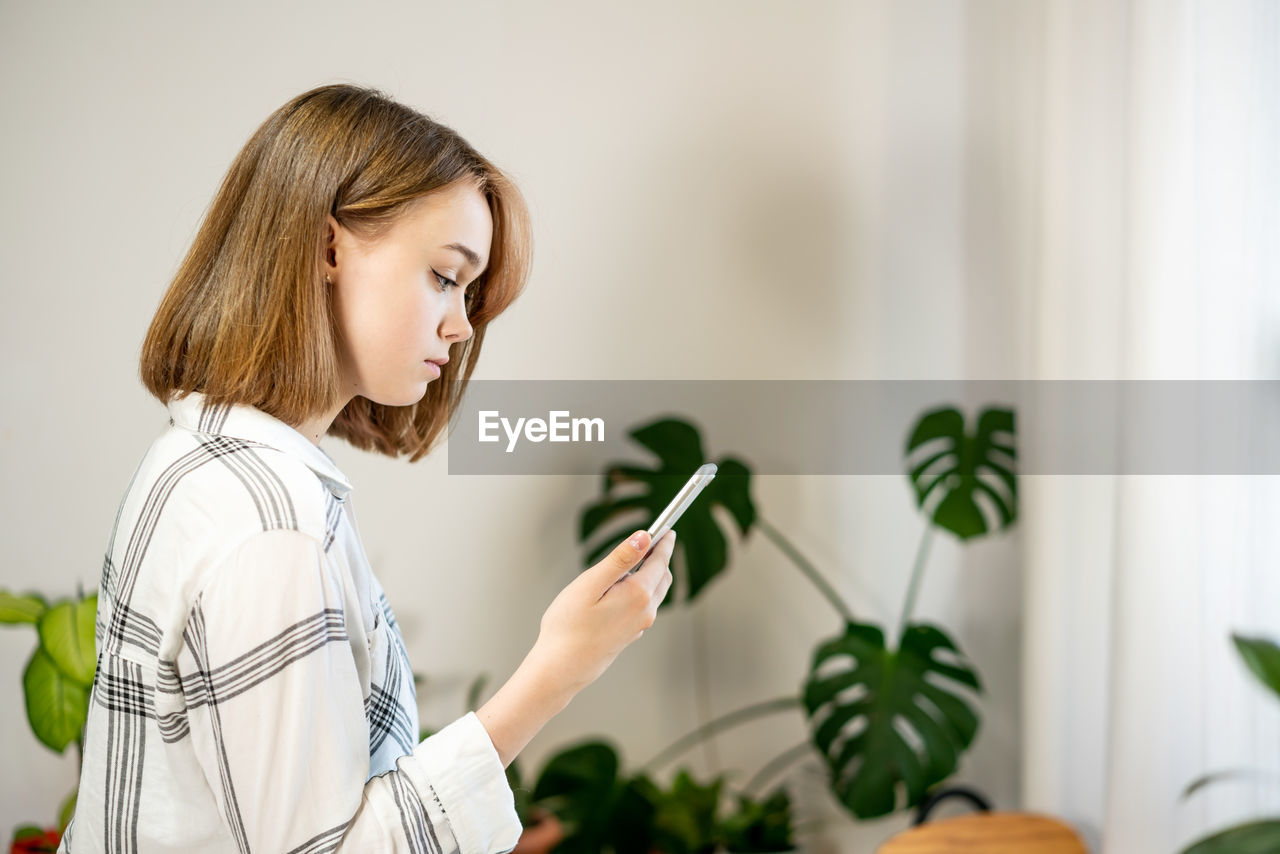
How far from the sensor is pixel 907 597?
1.89 metres

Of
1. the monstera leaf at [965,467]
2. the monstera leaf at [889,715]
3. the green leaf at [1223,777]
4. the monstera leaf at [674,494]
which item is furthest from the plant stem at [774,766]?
the green leaf at [1223,777]

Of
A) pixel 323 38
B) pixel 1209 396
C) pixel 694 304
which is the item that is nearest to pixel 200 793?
pixel 1209 396

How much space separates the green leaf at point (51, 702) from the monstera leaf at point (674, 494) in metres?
0.92

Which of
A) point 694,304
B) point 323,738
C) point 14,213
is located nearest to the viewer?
point 323,738

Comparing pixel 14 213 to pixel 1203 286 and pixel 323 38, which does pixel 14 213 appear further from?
pixel 1203 286

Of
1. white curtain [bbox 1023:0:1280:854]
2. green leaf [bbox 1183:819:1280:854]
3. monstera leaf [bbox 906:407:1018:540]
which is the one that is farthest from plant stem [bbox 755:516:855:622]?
green leaf [bbox 1183:819:1280:854]

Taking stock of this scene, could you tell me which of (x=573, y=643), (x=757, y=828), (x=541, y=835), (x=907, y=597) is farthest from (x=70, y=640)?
(x=907, y=597)

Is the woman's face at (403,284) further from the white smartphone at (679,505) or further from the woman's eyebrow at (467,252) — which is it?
the white smartphone at (679,505)

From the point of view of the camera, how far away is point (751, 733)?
1945 millimetres

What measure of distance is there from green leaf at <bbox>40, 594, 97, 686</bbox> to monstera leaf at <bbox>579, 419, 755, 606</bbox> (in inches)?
34.1

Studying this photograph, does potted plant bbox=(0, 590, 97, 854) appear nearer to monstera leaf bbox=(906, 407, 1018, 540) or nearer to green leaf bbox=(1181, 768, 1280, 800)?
monstera leaf bbox=(906, 407, 1018, 540)

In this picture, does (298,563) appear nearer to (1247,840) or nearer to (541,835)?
(1247,840)

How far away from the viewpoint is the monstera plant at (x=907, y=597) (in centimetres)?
166

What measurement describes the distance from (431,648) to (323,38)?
1197 mm
